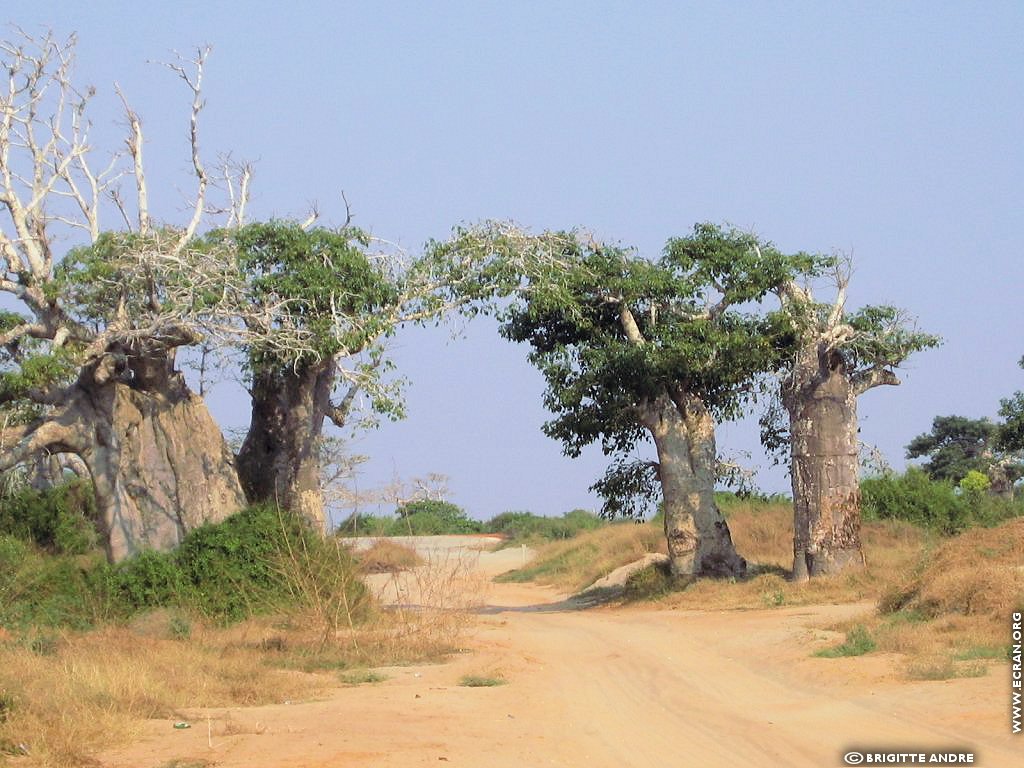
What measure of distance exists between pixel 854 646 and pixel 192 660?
6069 millimetres

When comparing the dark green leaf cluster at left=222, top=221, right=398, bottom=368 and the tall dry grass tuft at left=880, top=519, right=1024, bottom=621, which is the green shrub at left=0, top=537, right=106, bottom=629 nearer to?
the dark green leaf cluster at left=222, top=221, right=398, bottom=368

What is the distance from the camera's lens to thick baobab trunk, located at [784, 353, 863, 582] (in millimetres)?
18641

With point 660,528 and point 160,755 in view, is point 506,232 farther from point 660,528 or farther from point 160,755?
point 660,528

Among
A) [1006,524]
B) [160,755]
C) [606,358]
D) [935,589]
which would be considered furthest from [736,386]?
[160,755]

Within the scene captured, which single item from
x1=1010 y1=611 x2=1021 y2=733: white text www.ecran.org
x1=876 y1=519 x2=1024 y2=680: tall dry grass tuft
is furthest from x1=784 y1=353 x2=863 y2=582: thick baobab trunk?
x1=1010 y1=611 x2=1021 y2=733: white text www.ecran.org

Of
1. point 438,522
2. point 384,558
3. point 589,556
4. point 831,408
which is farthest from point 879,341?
point 438,522

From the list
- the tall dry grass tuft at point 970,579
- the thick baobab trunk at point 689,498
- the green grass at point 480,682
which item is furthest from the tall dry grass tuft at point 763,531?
the green grass at point 480,682

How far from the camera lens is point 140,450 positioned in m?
16.5

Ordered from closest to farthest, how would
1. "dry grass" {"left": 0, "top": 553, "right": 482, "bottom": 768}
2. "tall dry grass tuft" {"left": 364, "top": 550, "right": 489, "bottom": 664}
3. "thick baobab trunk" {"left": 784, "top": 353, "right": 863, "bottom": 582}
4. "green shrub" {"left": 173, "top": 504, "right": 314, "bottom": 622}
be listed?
"dry grass" {"left": 0, "top": 553, "right": 482, "bottom": 768} < "tall dry grass tuft" {"left": 364, "top": 550, "right": 489, "bottom": 664} < "green shrub" {"left": 173, "top": 504, "right": 314, "bottom": 622} < "thick baobab trunk" {"left": 784, "top": 353, "right": 863, "bottom": 582}

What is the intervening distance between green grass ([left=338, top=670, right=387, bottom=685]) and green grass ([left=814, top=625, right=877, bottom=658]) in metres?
4.18

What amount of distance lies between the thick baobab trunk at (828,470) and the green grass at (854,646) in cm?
696

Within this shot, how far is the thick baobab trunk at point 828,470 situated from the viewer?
734 inches

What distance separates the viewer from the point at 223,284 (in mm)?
15727

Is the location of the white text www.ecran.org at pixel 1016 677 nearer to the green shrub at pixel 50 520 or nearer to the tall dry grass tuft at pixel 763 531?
the tall dry grass tuft at pixel 763 531
